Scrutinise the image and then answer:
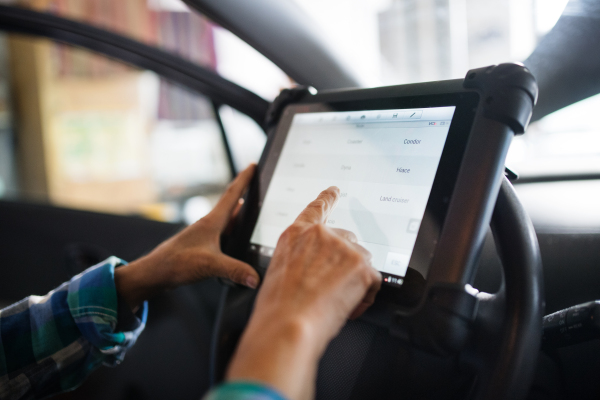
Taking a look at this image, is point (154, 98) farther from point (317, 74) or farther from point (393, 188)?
point (393, 188)

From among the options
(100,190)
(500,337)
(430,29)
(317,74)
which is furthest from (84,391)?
(100,190)

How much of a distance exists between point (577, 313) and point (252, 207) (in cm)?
48

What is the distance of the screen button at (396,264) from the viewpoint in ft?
1.68

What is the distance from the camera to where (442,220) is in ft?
1.62

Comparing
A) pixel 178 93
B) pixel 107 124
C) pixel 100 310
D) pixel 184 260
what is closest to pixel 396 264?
pixel 184 260

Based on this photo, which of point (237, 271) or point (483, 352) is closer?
point (483, 352)

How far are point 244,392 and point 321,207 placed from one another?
25cm

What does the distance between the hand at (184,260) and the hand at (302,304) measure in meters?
0.26

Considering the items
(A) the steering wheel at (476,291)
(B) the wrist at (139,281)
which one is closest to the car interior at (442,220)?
(A) the steering wheel at (476,291)

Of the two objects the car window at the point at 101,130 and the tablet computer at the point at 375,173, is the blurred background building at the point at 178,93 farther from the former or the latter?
the tablet computer at the point at 375,173

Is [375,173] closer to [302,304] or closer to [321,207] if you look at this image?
[321,207]

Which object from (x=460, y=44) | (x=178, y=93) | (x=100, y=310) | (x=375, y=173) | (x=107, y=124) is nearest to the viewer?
(x=375, y=173)

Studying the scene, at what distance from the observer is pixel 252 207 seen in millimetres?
733

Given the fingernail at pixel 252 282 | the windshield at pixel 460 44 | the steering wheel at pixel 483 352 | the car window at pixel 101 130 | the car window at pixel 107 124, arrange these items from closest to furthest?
the steering wheel at pixel 483 352 < the fingernail at pixel 252 282 < the windshield at pixel 460 44 < the car window at pixel 107 124 < the car window at pixel 101 130
